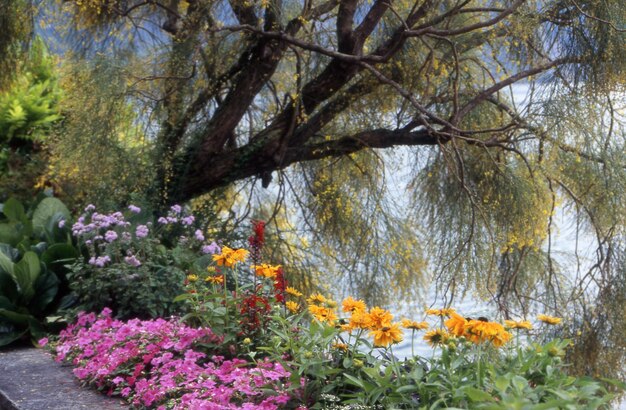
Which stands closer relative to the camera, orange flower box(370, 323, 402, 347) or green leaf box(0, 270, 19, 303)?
orange flower box(370, 323, 402, 347)

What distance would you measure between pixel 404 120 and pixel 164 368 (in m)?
3.53

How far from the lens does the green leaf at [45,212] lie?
553cm

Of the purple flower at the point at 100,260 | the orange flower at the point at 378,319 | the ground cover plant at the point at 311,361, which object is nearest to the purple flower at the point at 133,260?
the purple flower at the point at 100,260

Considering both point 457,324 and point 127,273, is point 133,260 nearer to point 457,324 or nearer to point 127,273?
point 127,273

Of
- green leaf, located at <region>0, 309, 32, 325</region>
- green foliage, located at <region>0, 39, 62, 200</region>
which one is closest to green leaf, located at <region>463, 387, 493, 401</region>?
green leaf, located at <region>0, 309, 32, 325</region>

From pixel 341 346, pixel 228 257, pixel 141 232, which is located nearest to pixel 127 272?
pixel 141 232

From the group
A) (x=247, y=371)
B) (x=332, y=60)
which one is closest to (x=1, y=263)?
(x=247, y=371)

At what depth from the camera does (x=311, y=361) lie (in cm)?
265

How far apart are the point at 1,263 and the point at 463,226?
2831 mm

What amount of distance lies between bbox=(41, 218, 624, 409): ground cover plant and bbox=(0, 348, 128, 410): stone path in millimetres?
66

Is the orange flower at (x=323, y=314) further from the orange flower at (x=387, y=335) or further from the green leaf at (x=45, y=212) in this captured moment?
the green leaf at (x=45, y=212)

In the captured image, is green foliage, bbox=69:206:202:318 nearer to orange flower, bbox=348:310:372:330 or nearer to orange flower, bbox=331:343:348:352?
orange flower, bbox=331:343:348:352

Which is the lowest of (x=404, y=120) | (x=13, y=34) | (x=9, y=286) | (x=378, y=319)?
(x=9, y=286)

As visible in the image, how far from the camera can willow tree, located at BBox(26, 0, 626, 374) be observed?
5027 mm
